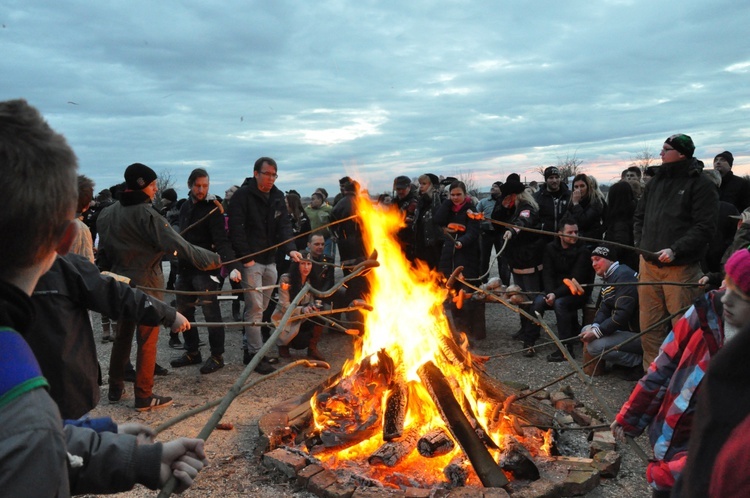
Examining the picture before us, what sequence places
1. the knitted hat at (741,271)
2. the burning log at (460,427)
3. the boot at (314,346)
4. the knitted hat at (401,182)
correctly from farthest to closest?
the knitted hat at (401,182)
the boot at (314,346)
the burning log at (460,427)
the knitted hat at (741,271)

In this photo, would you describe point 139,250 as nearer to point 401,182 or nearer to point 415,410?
point 415,410

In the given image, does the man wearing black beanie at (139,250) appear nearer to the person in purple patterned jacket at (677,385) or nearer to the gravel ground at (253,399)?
the gravel ground at (253,399)

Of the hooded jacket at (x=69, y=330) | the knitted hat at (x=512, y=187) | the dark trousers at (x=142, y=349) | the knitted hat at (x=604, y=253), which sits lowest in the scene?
the dark trousers at (x=142, y=349)

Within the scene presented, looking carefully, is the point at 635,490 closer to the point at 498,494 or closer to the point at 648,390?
the point at 498,494

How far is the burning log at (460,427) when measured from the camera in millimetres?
3896

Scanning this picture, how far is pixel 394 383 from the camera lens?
4902 millimetres

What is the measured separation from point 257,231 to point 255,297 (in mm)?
904

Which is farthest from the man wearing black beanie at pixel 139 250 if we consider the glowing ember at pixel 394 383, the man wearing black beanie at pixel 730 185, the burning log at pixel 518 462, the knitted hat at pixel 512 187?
the man wearing black beanie at pixel 730 185

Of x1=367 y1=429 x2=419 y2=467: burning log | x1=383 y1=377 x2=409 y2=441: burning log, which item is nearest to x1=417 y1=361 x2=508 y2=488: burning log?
x1=383 y1=377 x2=409 y2=441: burning log

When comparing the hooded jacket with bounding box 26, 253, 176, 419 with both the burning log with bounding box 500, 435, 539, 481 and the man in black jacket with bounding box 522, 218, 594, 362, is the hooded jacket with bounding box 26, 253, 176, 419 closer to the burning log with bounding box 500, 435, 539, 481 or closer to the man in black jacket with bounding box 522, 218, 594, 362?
the burning log with bounding box 500, 435, 539, 481

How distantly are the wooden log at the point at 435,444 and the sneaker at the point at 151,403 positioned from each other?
10.3ft

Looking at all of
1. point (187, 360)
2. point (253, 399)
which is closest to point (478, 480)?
point (253, 399)

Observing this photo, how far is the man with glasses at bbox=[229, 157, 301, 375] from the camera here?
23.5ft

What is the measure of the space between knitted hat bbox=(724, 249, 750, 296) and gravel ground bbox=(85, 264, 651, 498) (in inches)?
89.5
